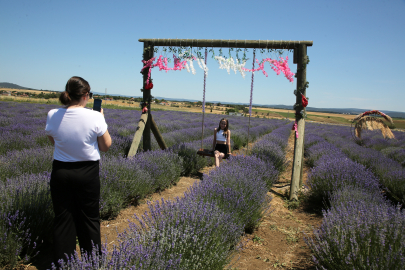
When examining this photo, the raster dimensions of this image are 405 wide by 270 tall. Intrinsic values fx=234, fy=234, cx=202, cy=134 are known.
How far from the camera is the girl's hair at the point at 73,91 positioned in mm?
1655

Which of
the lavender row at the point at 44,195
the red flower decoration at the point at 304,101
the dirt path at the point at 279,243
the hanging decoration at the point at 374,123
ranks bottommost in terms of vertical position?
the dirt path at the point at 279,243

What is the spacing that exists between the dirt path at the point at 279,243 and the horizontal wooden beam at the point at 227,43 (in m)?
2.82

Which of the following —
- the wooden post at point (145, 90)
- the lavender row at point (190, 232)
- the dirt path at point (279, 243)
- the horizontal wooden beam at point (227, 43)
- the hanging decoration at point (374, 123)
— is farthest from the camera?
the wooden post at point (145, 90)

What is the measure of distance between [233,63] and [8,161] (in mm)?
3788

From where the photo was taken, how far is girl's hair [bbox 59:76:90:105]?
5.43 feet

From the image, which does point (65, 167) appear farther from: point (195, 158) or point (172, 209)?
point (195, 158)

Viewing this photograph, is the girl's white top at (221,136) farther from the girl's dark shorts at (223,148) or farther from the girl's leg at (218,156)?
the girl's leg at (218,156)

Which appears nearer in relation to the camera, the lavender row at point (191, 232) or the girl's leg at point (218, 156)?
the lavender row at point (191, 232)

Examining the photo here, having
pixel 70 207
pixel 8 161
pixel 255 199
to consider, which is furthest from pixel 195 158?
pixel 70 207

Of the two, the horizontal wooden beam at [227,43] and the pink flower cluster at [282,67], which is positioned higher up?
the horizontal wooden beam at [227,43]

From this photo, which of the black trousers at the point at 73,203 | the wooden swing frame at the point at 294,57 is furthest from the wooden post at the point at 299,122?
the black trousers at the point at 73,203

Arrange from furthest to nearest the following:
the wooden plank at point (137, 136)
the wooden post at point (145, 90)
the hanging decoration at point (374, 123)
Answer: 1. the wooden post at point (145, 90)
2. the wooden plank at point (137, 136)
3. the hanging decoration at point (374, 123)

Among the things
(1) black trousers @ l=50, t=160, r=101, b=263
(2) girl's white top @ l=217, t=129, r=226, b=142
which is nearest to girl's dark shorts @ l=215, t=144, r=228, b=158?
(2) girl's white top @ l=217, t=129, r=226, b=142

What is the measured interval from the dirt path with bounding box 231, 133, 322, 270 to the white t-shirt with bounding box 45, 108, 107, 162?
53.7 inches
